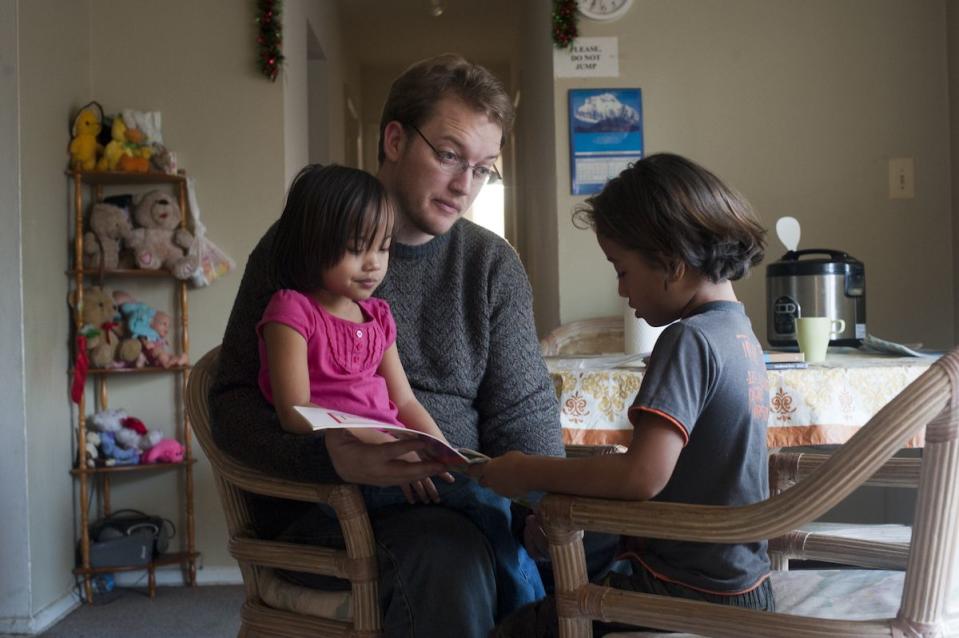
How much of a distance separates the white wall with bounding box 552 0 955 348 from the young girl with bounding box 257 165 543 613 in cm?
214

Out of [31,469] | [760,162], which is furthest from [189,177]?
[760,162]

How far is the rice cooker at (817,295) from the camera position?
251cm

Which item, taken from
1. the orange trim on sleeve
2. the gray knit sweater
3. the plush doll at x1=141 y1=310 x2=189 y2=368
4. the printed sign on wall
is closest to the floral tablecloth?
the gray knit sweater

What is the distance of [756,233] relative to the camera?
116 cm

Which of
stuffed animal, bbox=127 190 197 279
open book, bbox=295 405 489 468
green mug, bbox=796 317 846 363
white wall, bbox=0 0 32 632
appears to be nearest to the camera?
open book, bbox=295 405 489 468

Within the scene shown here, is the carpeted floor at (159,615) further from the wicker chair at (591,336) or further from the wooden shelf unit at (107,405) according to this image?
the wicker chair at (591,336)

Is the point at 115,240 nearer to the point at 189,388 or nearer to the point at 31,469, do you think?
the point at 31,469

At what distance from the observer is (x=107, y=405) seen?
3.33 m

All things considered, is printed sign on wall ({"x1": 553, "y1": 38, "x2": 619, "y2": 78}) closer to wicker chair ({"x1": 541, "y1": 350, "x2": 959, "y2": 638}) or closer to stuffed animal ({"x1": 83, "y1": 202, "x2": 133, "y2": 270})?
stuffed animal ({"x1": 83, "y1": 202, "x2": 133, "y2": 270})

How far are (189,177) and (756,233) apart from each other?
2676 millimetres

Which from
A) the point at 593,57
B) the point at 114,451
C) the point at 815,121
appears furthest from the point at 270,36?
the point at 815,121

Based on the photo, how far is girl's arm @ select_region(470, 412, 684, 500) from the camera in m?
0.94

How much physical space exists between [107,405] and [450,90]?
2.35m

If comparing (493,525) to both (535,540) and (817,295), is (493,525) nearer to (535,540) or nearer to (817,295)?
(535,540)
